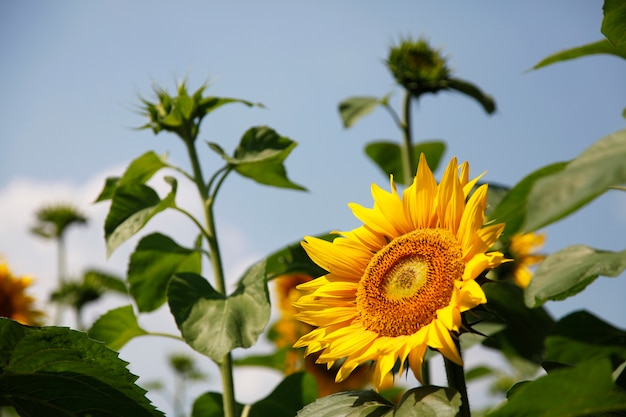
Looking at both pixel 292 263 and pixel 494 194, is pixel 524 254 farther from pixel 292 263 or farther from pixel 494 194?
pixel 292 263

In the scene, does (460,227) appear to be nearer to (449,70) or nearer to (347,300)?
(347,300)

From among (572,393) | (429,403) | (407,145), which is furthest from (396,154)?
(572,393)

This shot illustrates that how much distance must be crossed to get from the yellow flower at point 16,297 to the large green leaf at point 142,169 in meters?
1.03

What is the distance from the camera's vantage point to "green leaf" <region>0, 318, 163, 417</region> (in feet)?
2.80

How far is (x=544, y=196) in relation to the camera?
1.62ft

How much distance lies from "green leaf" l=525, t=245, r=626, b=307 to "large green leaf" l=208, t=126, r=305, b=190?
498 millimetres

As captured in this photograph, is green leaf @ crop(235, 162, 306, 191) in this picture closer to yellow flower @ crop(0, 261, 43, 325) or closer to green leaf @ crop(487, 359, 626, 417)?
green leaf @ crop(487, 359, 626, 417)

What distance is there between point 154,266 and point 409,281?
2.25ft

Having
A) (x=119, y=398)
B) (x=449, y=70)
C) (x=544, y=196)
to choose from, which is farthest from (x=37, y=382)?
(x=449, y=70)

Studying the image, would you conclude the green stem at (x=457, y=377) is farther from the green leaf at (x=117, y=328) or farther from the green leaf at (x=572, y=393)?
the green leaf at (x=117, y=328)

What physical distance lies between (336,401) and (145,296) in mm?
674

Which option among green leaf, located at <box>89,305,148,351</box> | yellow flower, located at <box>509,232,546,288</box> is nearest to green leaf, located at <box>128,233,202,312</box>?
green leaf, located at <box>89,305,148,351</box>

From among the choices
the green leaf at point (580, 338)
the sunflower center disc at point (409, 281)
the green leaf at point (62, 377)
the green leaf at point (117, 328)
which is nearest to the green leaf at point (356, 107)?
the green leaf at point (117, 328)

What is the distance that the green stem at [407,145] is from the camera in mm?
1853
